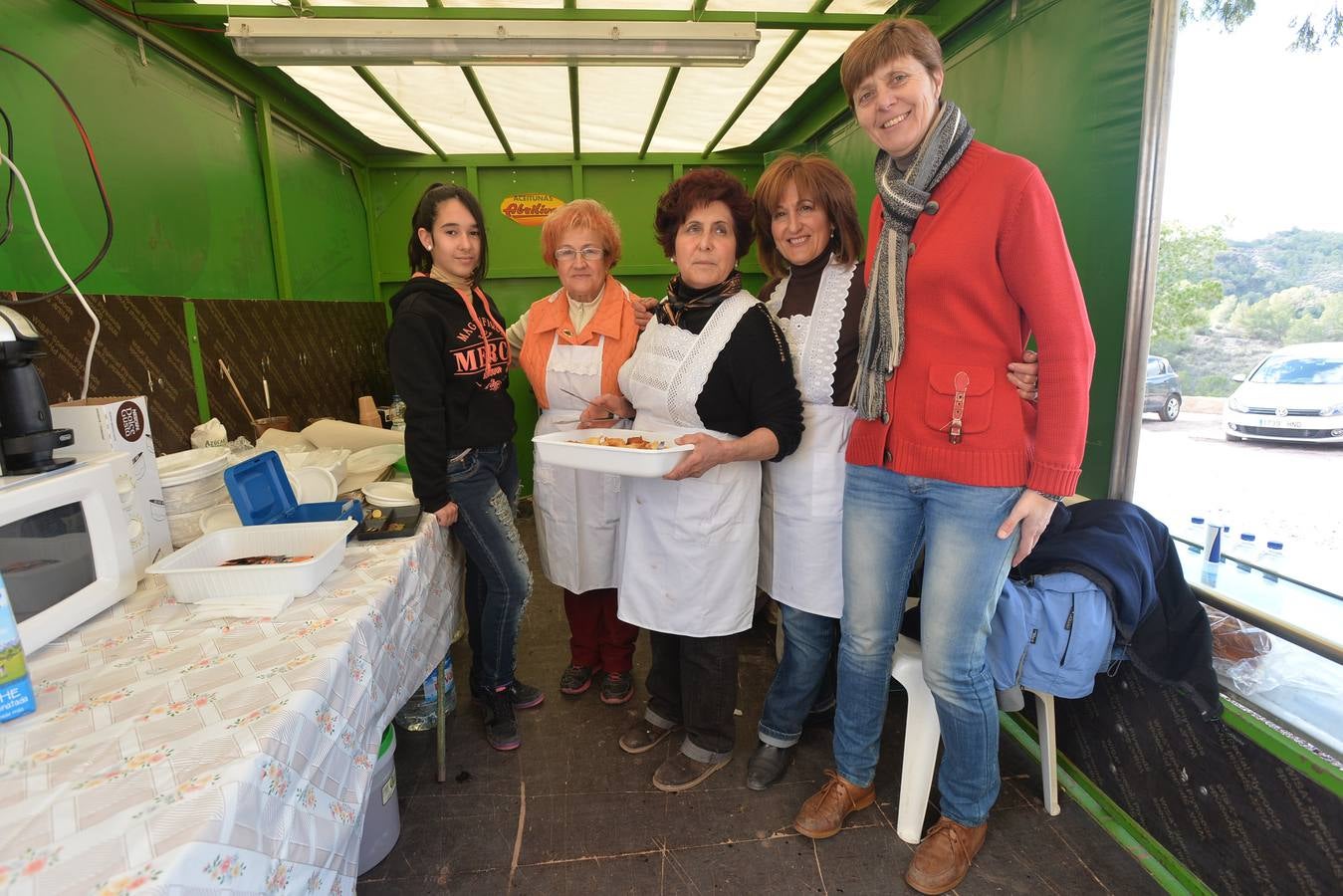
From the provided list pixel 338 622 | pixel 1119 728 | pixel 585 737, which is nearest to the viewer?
pixel 338 622

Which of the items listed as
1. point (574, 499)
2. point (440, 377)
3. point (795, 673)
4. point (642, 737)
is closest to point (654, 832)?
point (642, 737)

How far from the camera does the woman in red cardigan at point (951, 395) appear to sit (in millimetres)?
1362

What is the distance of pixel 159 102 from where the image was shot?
2.62 m

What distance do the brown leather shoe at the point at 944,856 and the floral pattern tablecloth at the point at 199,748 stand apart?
4.65 feet

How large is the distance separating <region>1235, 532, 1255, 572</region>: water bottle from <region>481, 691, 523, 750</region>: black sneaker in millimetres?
2416

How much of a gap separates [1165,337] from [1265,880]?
146 centimetres

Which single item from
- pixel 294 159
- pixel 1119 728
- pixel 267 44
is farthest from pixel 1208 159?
pixel 294 159

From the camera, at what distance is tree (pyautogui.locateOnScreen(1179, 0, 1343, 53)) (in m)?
1.50

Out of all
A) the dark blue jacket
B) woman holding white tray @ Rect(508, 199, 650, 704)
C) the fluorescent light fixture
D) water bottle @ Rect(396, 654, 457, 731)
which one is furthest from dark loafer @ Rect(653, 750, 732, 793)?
the fluorescent light fixture

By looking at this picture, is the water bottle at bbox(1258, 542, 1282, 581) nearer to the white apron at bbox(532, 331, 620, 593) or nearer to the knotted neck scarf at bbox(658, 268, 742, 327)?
the knotted neck scarf at bbox(658, 268, 742, 327)

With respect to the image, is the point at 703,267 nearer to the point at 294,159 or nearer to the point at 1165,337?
the point at 1165,337

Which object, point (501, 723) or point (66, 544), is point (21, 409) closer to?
point (66, 544)

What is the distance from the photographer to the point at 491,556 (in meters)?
2.12

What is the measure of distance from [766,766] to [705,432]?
1150 mm
